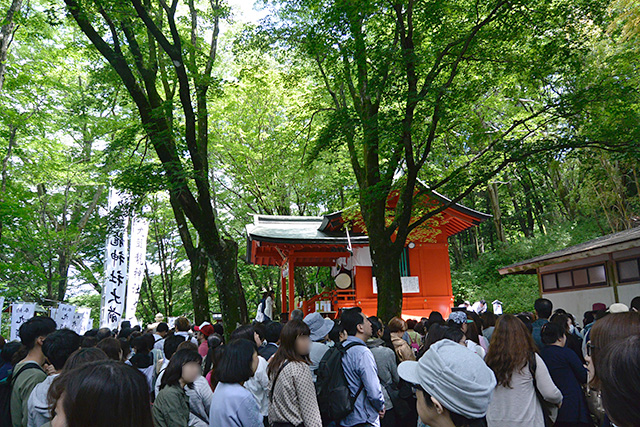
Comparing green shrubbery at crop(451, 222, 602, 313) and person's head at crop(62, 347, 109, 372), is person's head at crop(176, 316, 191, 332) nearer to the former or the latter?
person's head at crop(62, 347, 109, 372)

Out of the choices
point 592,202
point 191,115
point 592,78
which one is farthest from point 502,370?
point 592,202

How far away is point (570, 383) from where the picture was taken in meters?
4.17

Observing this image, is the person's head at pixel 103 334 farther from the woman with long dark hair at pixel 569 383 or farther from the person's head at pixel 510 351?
the woman with long dark hair at pixel 569 383

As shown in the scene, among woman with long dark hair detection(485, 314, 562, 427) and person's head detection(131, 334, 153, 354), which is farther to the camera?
person's head detection(131, 334, 153, 354)

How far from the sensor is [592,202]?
60.3 feet

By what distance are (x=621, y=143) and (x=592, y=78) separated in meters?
1.71

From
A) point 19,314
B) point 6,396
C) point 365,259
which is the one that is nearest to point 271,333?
point 6,396

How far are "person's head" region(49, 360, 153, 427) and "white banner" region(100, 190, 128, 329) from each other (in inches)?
477

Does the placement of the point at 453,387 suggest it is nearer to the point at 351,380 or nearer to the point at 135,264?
the point at 351,380

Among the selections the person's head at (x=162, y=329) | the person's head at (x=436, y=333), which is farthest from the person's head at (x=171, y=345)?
the person's head at (x=162, y=329)

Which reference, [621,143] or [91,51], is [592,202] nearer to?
[621,143]

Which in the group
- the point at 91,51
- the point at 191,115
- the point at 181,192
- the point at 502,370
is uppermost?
the point at 91,51

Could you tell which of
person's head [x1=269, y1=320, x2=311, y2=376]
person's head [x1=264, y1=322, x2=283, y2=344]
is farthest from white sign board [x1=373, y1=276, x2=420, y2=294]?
person's head [x1=269, y1=320, x2=311, y2=376]

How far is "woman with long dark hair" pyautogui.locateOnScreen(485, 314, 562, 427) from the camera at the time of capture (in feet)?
12.0
